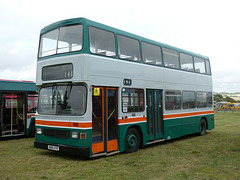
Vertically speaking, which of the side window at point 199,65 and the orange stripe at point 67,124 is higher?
the side window at point 199,65

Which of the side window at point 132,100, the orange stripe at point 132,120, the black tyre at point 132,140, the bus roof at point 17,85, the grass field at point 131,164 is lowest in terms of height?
the grass field at point 131,164

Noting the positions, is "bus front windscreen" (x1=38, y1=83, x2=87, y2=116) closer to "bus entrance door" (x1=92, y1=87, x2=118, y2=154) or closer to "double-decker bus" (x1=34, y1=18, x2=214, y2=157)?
"double-decker bus" (x1=34, y1=18, x2=214, y2=157)

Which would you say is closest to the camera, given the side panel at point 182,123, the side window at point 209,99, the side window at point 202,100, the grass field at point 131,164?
the grass field at point 131,164

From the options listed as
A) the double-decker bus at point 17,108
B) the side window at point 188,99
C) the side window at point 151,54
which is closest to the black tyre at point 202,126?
the side window at point 188,99

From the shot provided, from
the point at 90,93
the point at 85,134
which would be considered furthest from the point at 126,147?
the point at 90,93

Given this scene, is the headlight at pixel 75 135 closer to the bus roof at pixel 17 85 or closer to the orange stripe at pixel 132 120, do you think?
the orange stripe at pixel 132 120

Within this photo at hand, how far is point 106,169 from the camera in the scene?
6.59 metres

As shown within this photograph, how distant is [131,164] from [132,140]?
1.82 m

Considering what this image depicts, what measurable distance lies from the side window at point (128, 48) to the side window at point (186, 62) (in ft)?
11.5

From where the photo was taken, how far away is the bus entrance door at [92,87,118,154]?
7.60 meters

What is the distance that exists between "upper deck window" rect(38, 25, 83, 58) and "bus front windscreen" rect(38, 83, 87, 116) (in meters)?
1.14

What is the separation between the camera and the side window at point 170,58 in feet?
36.1

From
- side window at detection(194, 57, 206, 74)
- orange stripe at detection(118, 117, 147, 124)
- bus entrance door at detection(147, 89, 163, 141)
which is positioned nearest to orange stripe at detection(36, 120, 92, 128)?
orange stripe at detection(118, 117, 147, 124)

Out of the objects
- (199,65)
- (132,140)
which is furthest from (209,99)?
(132,140)
